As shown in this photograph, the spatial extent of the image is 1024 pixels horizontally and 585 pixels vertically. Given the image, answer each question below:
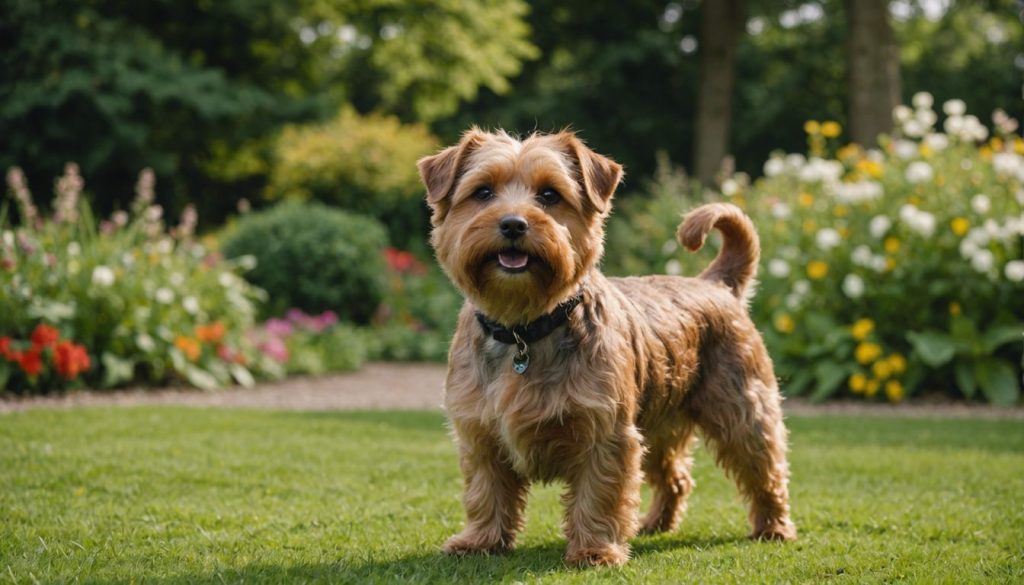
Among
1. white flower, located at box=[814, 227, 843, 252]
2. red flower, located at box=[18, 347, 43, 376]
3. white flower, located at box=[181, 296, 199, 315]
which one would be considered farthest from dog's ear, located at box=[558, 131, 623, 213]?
white flower, located at box=[181, 296, 199, 315]

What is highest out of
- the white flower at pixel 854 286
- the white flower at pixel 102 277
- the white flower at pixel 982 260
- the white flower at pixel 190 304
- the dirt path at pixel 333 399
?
the white flower at pixel 982 260

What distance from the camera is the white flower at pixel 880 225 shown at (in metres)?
9.48

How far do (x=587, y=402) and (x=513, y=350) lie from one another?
0.36 m

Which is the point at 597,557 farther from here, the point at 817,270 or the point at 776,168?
the point at 776,168

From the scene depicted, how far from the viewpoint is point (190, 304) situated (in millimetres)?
9891

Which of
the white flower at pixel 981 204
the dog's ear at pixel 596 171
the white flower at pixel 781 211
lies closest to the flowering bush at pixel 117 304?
the white flower at pixel 781 211

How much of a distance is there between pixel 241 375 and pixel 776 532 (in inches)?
272

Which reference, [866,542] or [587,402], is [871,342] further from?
[587,402]

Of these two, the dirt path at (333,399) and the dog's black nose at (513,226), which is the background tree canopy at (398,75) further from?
the dog's black nose at (513,226)

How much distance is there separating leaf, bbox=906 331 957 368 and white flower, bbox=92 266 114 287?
7258 millimetres

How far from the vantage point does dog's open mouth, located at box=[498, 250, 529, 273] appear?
Answer: 3828mm

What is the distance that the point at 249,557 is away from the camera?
13.4ft

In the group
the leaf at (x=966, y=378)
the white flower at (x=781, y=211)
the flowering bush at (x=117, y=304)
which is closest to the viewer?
the flowering bush at (x=117, y=304)

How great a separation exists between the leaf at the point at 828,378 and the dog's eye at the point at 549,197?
612 centimetres
